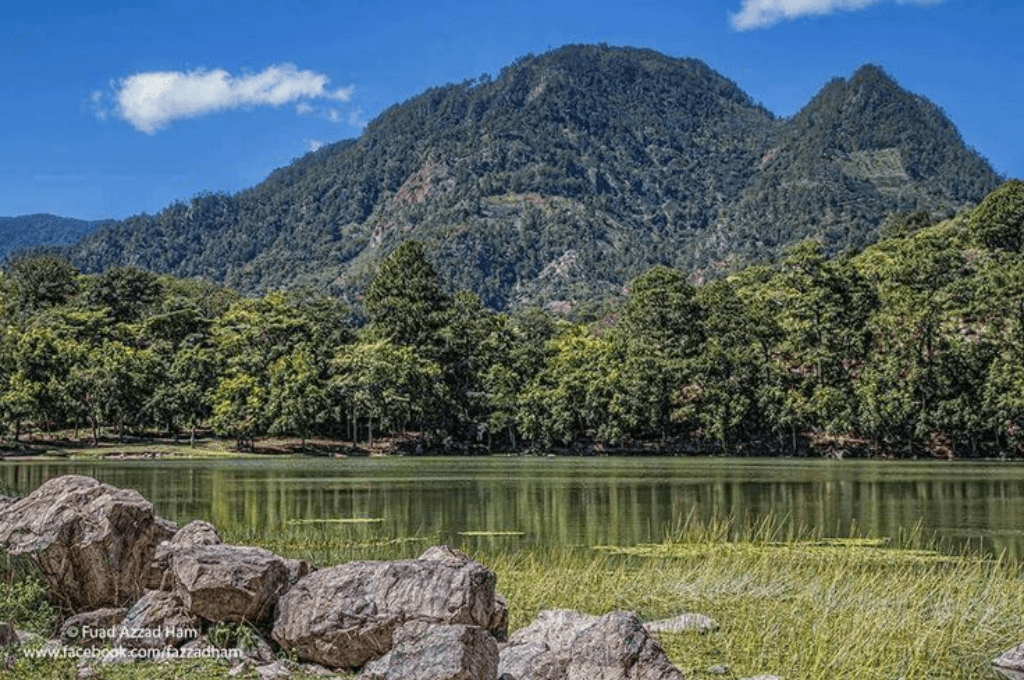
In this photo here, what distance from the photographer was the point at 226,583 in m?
12.0

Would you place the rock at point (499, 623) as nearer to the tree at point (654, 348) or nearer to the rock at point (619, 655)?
the rock at point (619, 655)

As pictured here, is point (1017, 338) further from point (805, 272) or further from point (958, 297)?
point (805, 272)

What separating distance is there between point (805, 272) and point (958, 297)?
15.4 meters

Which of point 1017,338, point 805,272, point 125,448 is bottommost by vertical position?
point 125,448

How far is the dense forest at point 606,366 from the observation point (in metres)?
86.8

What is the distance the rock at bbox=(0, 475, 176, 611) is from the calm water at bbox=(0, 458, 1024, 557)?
12005mm

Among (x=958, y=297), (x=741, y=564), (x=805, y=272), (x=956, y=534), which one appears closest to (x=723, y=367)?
(x=805, y=272)

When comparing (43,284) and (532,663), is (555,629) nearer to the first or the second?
(532,663)

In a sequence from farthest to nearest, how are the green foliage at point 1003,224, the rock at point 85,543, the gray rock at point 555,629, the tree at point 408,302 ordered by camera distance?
the green foliage at point 1003,224 → the tree at point 408,302 → the rock at point 85,543 → the gray rock at point 555,629

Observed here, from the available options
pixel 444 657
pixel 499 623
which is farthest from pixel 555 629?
pixel 444 657

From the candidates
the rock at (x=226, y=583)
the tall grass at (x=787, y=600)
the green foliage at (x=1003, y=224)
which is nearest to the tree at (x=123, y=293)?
the green foliage at (x=1003, y=224)

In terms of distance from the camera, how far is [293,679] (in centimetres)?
1084

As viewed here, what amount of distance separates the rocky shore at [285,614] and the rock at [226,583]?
0.6 inches

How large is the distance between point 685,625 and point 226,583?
599 cm
